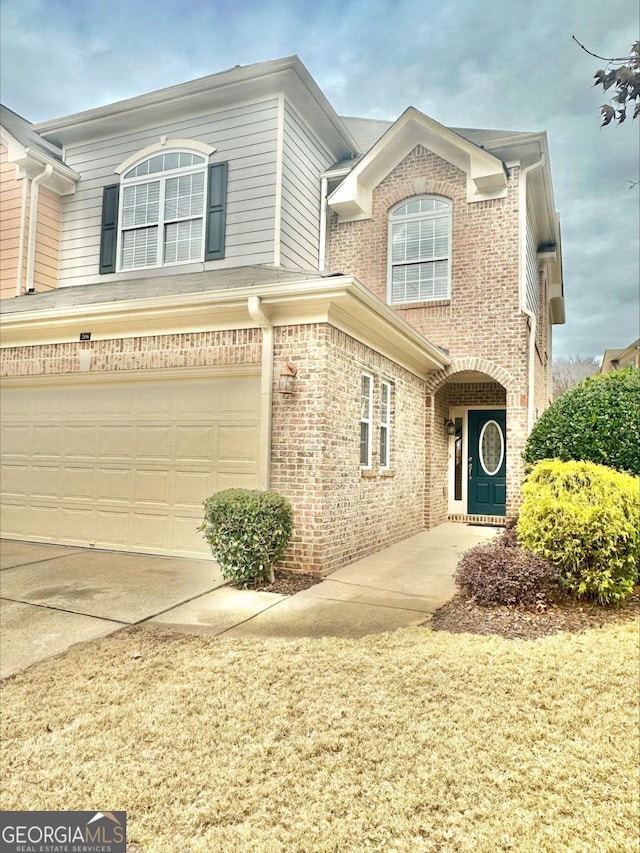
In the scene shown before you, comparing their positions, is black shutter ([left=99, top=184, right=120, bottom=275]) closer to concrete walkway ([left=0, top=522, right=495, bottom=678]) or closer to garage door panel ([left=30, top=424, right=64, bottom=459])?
garage door panel ([left=30, top=424, right=64, bottom=459])

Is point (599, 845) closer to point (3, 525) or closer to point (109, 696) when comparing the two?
point (109, 696)

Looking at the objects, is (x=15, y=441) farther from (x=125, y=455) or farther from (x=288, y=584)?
(x=288, y=584)

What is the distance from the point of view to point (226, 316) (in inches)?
277

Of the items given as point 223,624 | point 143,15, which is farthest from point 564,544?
point 143,15

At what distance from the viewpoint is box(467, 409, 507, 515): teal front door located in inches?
501

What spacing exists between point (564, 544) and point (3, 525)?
26.3 feet

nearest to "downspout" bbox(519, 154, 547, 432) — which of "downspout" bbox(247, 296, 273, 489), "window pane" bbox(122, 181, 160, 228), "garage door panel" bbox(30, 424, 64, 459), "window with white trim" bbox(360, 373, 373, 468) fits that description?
"window with white trim" bbox(360, 373, 373, 468)

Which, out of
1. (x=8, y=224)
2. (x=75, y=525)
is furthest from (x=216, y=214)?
(x=75, y=525)

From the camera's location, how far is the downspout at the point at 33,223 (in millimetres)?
10312

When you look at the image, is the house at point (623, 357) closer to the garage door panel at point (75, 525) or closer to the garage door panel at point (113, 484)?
the garage door panel at point (113, 484)

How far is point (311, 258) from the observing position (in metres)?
10.8

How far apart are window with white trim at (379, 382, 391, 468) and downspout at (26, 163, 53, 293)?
261 inches

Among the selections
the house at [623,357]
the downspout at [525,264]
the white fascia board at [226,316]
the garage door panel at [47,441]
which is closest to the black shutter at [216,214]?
the white fascia board at [226,316]

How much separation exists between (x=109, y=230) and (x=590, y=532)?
9.13 metres
